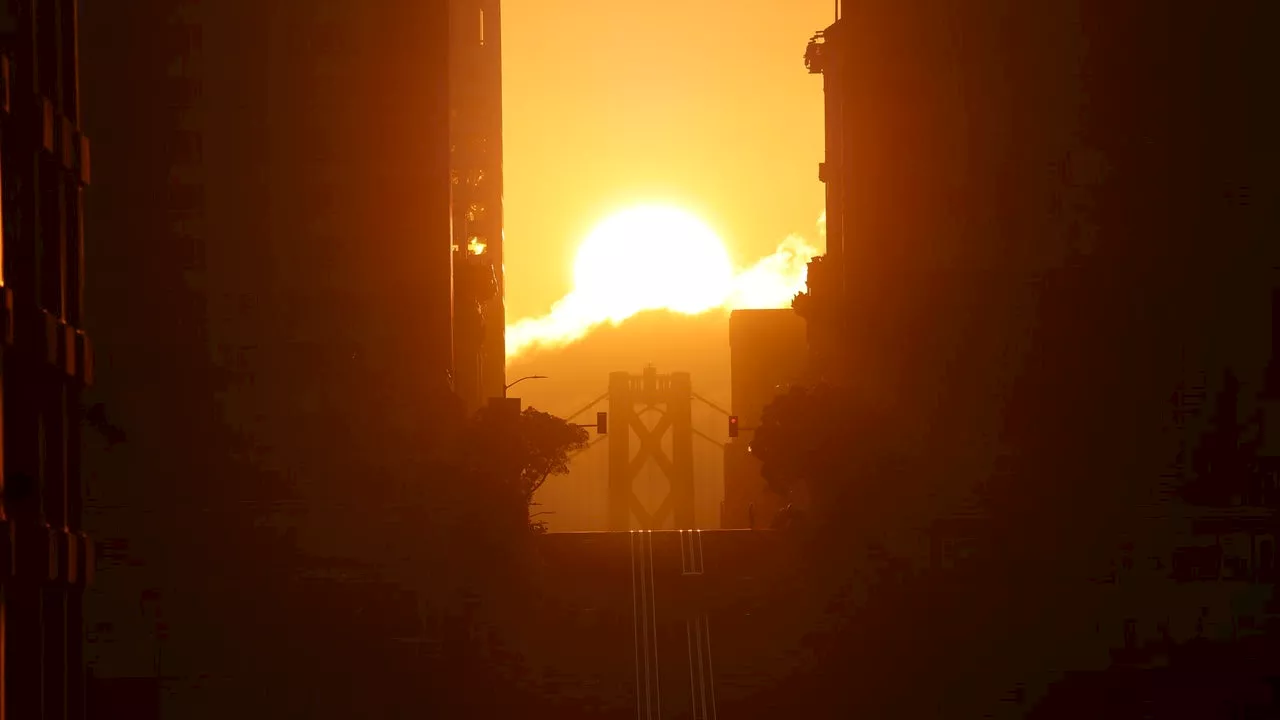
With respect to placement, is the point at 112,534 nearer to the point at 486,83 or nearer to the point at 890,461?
the point at 890,461

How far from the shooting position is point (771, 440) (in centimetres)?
8269

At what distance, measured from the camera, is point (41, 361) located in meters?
14.5

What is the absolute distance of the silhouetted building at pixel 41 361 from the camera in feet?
47.0

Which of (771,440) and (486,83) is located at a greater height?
(486,83)

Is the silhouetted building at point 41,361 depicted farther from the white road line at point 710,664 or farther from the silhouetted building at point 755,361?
the silhouetted building at point 755,361

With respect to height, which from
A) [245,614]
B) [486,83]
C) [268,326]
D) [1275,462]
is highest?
[486,83]

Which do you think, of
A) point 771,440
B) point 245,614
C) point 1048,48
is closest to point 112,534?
point 245,614

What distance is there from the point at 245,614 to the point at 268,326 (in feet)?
38.0

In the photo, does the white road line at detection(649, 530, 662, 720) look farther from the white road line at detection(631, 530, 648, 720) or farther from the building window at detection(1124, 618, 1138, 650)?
the building window at detection(1124, 618, 1138, 650)

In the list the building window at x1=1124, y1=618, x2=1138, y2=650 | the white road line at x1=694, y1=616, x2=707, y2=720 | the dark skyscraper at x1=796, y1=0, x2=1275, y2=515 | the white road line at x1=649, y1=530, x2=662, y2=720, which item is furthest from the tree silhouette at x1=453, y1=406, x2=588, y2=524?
the building window at x1=1124, y1=618, x2=1138, y2=650

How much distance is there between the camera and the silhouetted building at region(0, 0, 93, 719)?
47.0 ft

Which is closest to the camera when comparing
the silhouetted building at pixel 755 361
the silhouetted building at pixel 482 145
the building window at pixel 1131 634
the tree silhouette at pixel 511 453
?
the building window at pixel 1131 634

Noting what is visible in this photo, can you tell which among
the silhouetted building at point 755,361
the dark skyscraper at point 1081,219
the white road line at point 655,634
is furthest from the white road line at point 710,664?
the silhouetted building at point 755,361

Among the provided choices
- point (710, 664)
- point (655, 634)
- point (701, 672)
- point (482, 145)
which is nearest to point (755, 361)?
point (482, 145)
